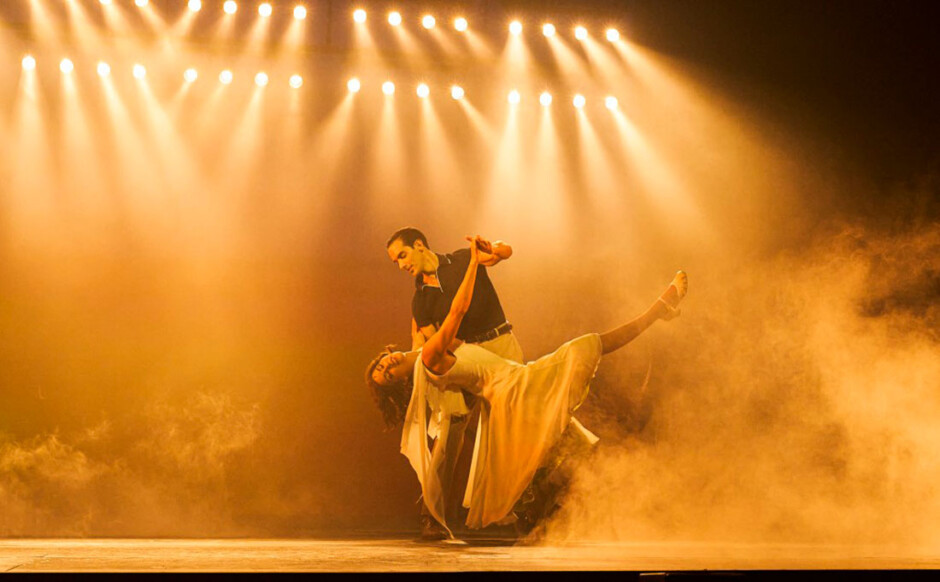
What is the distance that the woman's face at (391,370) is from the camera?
5.08 metres

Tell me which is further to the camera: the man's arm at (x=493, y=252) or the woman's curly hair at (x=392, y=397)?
the man's arm at (x=493, y=252)

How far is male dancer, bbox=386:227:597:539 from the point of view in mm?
5008

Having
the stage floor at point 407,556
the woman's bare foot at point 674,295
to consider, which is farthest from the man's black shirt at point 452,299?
the stage floor at point 407,556

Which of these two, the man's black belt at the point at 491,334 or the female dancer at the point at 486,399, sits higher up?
the man's black belt at the point at 491,334

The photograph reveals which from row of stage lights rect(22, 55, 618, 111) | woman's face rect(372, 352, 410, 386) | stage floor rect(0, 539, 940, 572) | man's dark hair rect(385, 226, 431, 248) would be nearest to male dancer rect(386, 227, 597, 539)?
man's dark hair rect(385, 226, 431, 248)

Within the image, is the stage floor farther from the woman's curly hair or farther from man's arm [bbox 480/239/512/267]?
man's arm [bbox 480/239/512/267]

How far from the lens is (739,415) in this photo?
17.2ft

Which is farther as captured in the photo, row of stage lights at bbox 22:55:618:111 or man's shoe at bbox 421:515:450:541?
row of stage lights at bbox 22:55:618:111

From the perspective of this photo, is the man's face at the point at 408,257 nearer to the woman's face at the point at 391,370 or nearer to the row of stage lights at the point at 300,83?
the woman's face at the point at 391,370

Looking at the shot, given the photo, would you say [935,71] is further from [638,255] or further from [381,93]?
[381,93]

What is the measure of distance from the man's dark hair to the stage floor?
1731mm

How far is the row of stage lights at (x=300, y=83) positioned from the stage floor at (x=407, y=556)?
268 centimetres

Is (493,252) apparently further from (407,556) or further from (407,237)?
(407,556)

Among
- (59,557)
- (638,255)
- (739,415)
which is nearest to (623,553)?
(739,415)
